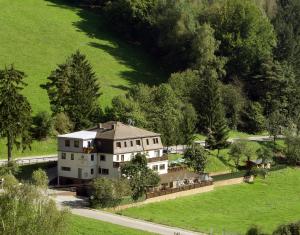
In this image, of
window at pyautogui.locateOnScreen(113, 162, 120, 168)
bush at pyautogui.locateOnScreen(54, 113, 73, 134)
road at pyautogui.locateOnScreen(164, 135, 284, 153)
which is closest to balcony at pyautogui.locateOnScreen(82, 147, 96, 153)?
window at pyautogui.locateOnScreen(113, 162, 120, 168)

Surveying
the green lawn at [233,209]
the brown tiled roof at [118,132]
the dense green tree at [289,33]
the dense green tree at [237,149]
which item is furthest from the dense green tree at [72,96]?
the dense green tree at [289,33]

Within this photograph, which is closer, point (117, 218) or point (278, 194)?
point (117, 218)

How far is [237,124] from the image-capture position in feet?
369

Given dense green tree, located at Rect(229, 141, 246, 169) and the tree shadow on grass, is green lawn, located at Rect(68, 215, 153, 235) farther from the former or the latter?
the tree shadow on grass

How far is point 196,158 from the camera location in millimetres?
79875

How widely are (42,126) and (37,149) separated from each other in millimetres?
3202

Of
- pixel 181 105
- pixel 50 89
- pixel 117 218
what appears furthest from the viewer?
pixel 181 105

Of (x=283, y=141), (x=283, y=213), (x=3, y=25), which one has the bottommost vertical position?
(x=283, y=213)

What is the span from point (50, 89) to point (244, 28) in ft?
173

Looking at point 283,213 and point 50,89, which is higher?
point 50,89

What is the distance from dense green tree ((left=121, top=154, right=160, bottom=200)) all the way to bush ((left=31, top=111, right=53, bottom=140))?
17.0 metres

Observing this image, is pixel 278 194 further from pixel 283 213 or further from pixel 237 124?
pixel 237 124

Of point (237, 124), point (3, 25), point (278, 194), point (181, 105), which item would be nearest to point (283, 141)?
point (237, 124)

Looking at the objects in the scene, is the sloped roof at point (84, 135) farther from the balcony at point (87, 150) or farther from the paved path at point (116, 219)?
the paved path at point (116, 219)
